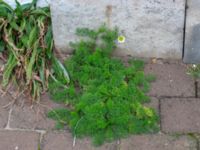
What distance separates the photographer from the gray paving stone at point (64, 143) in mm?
3510

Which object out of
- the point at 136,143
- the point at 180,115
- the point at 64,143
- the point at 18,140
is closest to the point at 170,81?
the point at 180,115

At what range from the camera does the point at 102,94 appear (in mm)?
3680

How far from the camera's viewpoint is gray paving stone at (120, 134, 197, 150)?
348cm

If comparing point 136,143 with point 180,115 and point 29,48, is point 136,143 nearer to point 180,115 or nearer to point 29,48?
point 180,115

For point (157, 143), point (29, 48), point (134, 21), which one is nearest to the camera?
point (157, 143)

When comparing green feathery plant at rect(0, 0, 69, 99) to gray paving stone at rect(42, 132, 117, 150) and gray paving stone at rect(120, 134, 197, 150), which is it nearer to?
gray paving stone at rect(42, 132, 117, 150)

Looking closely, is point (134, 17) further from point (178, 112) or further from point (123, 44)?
point (178, 112)

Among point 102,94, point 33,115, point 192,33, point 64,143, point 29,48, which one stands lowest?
point 64,143

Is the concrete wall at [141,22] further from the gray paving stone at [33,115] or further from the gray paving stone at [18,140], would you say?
the gray paving stone at [18,140]

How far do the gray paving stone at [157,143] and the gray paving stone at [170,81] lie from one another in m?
0.39

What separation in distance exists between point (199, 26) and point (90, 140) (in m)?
1.12

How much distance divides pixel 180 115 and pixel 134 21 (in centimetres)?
74

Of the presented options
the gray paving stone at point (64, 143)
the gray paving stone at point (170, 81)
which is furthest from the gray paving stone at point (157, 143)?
the gray paving stone at point (170, 81)

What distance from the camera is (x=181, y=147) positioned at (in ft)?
11.4
